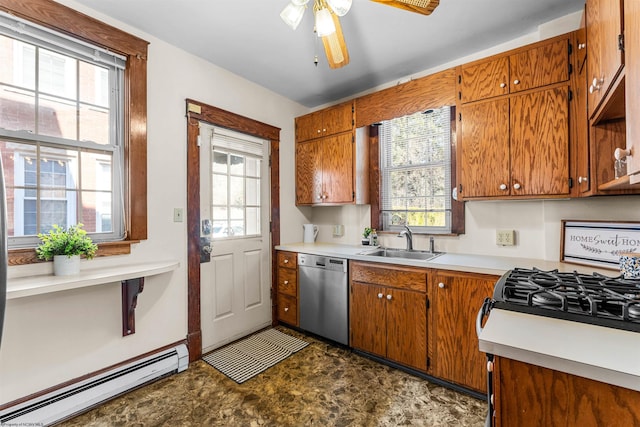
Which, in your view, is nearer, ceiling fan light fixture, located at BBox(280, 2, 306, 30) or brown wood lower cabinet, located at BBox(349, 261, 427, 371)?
ceiling fan light fixture, located at BBox(280, 2, 306, 30)

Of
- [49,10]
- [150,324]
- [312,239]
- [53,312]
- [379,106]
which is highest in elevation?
[49,10]

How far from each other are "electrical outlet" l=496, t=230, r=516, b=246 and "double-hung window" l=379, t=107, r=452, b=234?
1.28 feet

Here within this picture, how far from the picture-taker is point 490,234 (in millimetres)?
2305

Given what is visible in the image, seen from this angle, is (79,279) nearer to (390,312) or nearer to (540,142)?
(390,312)

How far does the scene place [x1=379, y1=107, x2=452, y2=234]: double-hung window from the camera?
2562 millimetres

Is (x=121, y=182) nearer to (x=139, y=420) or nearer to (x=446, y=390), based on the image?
(x=139, y=420)

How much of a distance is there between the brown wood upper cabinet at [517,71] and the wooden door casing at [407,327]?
5.06 ft

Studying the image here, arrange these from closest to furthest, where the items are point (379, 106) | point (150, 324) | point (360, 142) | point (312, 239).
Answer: point (150, 324) → point (379, 106) → point (360, 142) → point (312, 239)

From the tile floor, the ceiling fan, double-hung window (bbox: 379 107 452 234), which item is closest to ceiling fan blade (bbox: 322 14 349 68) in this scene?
the ceiling fan

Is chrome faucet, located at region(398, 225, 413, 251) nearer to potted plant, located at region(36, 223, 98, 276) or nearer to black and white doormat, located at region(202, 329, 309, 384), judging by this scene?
black and white doormat, located at region(202, 329, 309, 384)

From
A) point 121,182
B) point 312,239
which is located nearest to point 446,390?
point 312,239

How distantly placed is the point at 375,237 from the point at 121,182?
2.23 meters

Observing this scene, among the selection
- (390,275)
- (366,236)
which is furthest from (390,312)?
(366,236)

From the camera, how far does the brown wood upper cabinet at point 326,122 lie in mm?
2842
